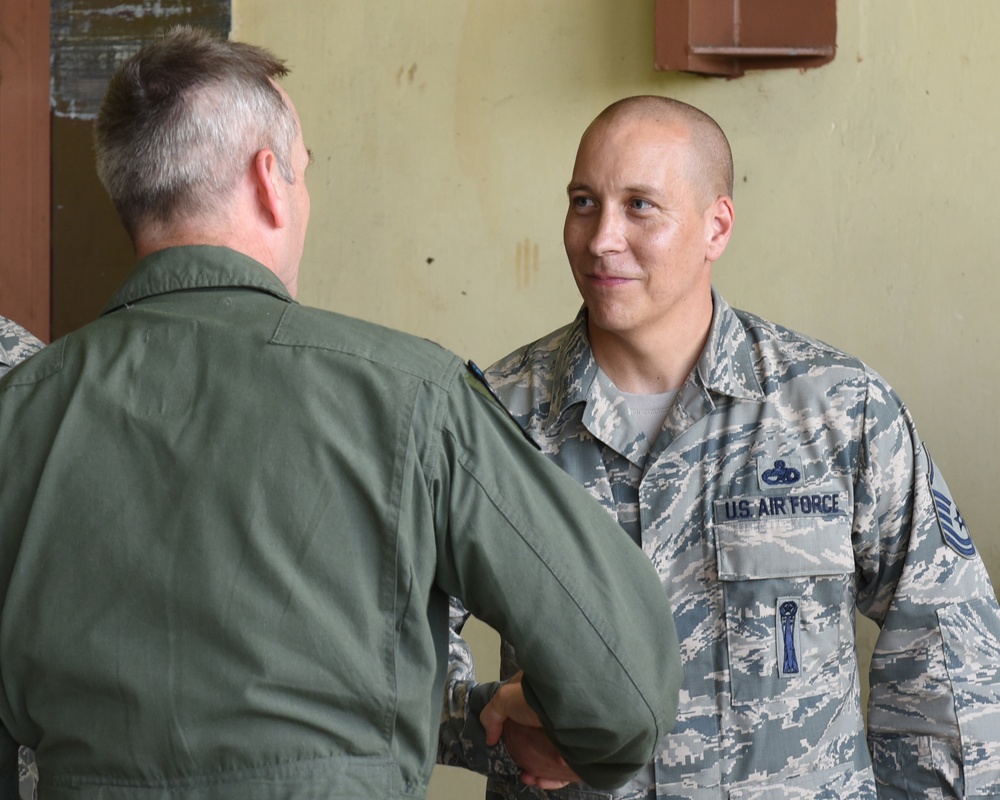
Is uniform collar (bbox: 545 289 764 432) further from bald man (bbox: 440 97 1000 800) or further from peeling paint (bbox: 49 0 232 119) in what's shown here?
peeling paint (bbox: 49 0 232 119)

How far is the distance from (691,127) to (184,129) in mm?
904

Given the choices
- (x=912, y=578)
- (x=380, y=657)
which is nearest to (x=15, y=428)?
(x=380, y=657)

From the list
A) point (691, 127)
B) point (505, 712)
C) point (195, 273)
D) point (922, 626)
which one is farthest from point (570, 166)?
point (195, 273)

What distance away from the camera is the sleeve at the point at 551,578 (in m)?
1.07

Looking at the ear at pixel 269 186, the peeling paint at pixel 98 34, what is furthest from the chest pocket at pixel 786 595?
the peeling paint at pixel 98 34

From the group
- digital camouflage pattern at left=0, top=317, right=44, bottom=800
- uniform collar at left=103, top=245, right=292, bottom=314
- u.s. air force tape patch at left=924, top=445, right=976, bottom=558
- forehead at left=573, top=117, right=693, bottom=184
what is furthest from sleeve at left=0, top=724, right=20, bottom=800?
u.s. air force tape patch at left=924, top=445, right=976, bottom=558

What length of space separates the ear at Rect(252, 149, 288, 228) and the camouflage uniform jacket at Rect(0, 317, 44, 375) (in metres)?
0.94

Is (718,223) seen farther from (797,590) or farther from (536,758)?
(536,758)

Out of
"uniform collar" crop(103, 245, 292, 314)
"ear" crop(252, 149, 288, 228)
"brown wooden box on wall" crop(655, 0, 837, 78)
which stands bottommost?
"uniform collar" crop(103, 245, 292, 314)

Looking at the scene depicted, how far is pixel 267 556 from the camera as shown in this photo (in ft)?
3.38

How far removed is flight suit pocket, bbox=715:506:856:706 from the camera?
1.61m

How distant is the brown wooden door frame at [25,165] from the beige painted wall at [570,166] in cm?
53

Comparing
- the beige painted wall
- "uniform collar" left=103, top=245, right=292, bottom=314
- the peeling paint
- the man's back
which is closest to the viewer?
the man's back

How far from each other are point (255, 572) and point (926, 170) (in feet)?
5.78
